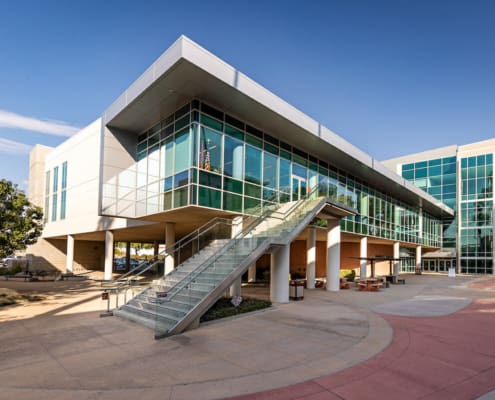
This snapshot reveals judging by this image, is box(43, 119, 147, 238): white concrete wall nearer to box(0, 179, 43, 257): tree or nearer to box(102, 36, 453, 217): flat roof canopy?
box(0, 179, 43, 257): tree

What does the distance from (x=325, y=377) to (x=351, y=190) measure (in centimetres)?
2469

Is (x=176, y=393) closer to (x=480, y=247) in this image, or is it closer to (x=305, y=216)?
(x=305, y=216)

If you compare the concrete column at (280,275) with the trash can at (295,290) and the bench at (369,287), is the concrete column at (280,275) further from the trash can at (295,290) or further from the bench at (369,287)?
the bench at (369,287)

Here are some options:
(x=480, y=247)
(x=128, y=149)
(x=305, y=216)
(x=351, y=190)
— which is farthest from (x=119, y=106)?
(x=480, y=247)

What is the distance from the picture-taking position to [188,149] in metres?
16.5

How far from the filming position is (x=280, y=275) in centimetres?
1534

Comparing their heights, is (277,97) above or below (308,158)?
above

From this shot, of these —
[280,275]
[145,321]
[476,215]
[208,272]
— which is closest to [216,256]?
[208,272]

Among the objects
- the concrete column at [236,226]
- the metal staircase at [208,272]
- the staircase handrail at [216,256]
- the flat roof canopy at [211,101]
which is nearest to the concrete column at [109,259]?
the flat roof canopy at [211,101]

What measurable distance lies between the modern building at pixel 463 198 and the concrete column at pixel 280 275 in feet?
136

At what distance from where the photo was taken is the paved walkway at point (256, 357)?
581 centimetres

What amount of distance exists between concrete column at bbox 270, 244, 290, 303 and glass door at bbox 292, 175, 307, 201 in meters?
7.73

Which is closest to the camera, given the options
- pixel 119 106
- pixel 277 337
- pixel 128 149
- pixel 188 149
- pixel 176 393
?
pixel 176 393

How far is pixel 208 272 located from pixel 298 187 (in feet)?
39.2
